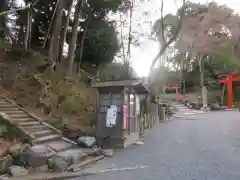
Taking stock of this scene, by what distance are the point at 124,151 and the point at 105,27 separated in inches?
441

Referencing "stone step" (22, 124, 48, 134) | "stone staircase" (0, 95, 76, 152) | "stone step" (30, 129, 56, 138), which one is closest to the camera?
"stone staircase" (0, 95, 76, 152)

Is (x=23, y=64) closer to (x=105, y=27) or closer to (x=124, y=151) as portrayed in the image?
(x=105, y=27)

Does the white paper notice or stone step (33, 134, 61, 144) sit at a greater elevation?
the white paper notice

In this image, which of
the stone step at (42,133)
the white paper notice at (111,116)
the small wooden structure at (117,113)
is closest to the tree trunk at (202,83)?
the small wooden structure at (117,113)

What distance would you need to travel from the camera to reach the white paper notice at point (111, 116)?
29.0 ft

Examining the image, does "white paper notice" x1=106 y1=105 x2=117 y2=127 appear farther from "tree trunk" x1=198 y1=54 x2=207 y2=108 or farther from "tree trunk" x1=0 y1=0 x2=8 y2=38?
"tree trunk" x1=198 y1=54 x2=207 y2=108

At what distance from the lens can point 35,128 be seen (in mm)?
8344

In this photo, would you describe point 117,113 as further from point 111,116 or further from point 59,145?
point 59,145

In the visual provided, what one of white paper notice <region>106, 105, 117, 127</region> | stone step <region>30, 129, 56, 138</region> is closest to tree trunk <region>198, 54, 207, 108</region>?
Result: white paper notice <region>106, 105, 117, 127</region>

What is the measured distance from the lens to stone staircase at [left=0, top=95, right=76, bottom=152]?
7602mm

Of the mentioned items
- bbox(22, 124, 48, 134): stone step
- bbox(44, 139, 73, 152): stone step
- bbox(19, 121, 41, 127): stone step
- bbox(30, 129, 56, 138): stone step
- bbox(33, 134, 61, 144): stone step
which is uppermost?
bbox(19, 121, 41, 127): stone step

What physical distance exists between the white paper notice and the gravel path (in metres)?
1.01

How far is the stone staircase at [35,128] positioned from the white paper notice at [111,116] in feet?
4.33

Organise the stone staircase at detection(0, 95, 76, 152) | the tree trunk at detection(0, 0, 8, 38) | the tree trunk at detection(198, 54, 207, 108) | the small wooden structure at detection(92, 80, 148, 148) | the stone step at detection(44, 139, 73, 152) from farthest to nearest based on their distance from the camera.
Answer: the tree trunk at detection(198, 54, 207, 108) → the tree trunk at detection(0, 0, 8, 38) → the small wooden structure at detection(92, 80, 148, 148) → the stone staircase at detection(0, 95, 76, 152) → the stone step at detection(44, 139, 73, 152)
